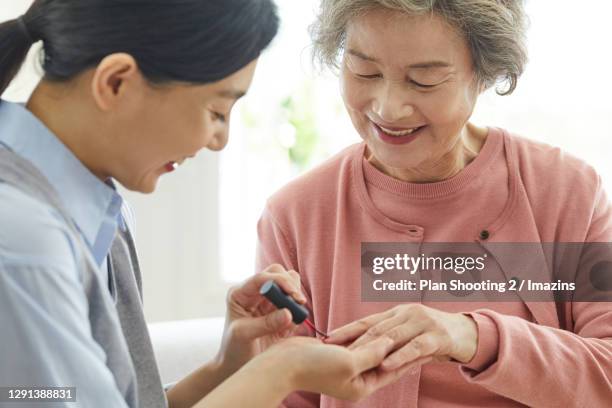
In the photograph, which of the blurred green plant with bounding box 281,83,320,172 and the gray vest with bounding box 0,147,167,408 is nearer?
the gray vest with bounding box 0,147,167,408

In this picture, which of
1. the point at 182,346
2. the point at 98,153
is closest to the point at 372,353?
the point at 98,153

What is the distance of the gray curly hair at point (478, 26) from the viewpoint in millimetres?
1567

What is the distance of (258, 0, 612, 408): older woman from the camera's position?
60.5 inches

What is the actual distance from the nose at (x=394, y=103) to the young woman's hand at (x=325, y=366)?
0.46 metres

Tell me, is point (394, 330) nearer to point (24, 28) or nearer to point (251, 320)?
point (251, 320)

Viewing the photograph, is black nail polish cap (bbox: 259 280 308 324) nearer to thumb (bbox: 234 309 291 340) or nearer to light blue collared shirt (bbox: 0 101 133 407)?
thumb (bbox: 234 309 291 340)

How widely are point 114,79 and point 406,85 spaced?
65cm

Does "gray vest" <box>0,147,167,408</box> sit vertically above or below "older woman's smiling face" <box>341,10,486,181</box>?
below

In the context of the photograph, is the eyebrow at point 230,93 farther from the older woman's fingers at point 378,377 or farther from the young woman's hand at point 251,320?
the older woman's fingers at point 378,377

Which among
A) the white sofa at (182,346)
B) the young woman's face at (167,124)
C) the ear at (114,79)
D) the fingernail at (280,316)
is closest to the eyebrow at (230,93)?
the young woman's face at (167,124)

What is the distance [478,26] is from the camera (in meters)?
1.59

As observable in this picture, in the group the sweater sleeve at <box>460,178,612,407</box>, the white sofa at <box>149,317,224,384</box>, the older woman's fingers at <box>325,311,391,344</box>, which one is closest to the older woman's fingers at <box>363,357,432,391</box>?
the older woman's fingers at <box>325,311,391,344</box>

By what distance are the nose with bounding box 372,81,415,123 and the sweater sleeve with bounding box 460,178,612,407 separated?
1.20 ft

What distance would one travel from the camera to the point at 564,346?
1.58 metres
